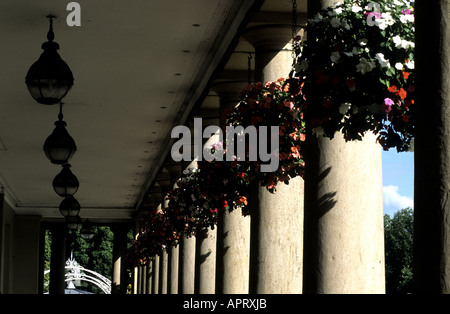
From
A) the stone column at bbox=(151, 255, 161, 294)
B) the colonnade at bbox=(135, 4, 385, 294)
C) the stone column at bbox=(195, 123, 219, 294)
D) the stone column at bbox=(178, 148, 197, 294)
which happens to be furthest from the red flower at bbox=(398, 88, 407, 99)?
the stone column at bbox=(151, 255, 161, 294)

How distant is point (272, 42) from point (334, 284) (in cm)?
505

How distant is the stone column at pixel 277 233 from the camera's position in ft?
35.6

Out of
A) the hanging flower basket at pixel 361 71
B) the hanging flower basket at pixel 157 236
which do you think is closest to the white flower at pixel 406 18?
the hanging flower basket at pixel 361 71

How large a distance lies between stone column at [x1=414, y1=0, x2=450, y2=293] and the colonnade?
2.95 meters

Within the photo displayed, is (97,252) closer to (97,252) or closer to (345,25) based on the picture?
(97,252)

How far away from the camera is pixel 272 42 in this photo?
11695 millimetres

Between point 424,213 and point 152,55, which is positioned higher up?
point 152,55

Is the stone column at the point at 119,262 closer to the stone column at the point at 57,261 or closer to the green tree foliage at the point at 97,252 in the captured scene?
the stone column at the point at 57,261

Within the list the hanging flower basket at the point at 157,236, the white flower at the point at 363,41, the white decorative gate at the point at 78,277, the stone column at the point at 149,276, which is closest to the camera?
the white flower at the point at 363,41
